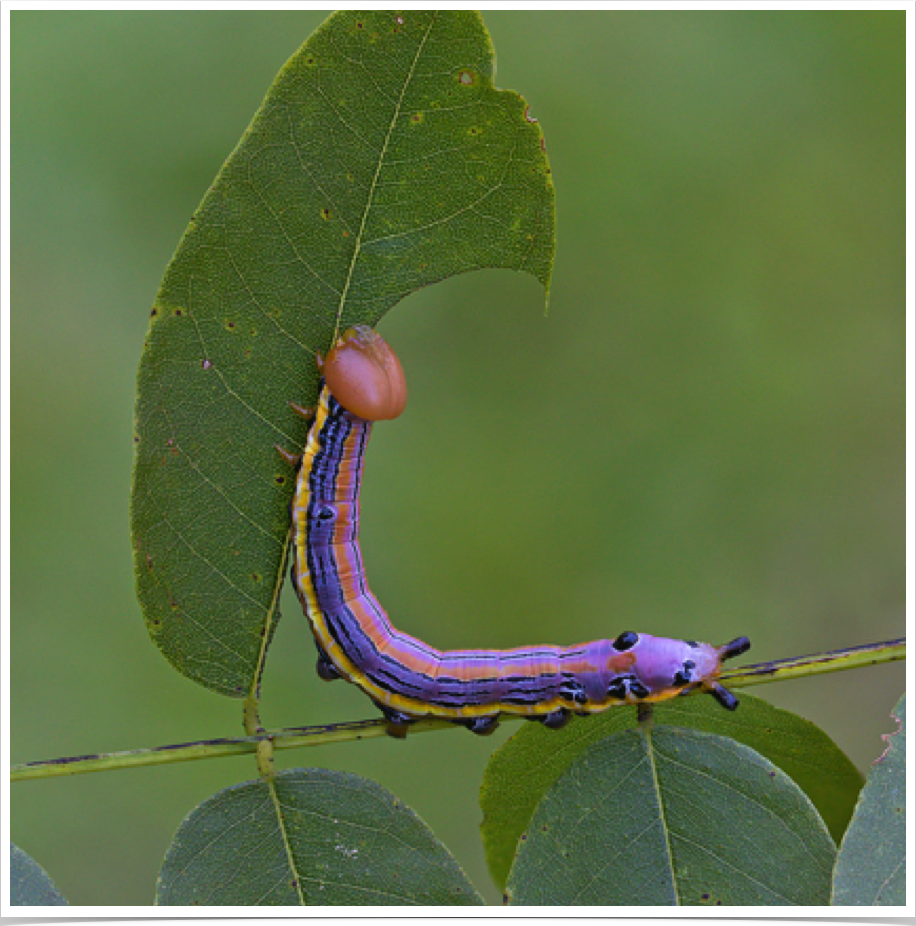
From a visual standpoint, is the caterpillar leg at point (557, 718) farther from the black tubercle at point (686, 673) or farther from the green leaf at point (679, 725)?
the black tubercle at point (686, 673)

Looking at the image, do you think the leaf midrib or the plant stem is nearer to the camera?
the leaf midrib

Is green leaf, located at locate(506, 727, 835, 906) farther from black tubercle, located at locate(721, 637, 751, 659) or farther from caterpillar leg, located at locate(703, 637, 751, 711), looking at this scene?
black tubercle, located at locate(721, 637, 751, 659)

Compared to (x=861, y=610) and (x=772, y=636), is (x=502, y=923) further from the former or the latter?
(x=861, y=610)

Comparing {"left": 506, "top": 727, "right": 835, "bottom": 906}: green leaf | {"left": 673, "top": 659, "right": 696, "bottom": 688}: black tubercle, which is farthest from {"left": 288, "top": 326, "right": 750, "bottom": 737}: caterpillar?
{"left": 506, "top": 727, "right": 835, "bottom": 906}: green leaf

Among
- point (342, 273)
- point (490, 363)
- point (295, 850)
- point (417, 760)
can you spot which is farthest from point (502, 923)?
point (490, 363)

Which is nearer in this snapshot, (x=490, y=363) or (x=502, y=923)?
(x=502, y=923)

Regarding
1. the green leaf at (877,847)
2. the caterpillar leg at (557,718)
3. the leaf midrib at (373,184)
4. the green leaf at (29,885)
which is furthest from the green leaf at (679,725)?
the leaf midrib at (373,184)
